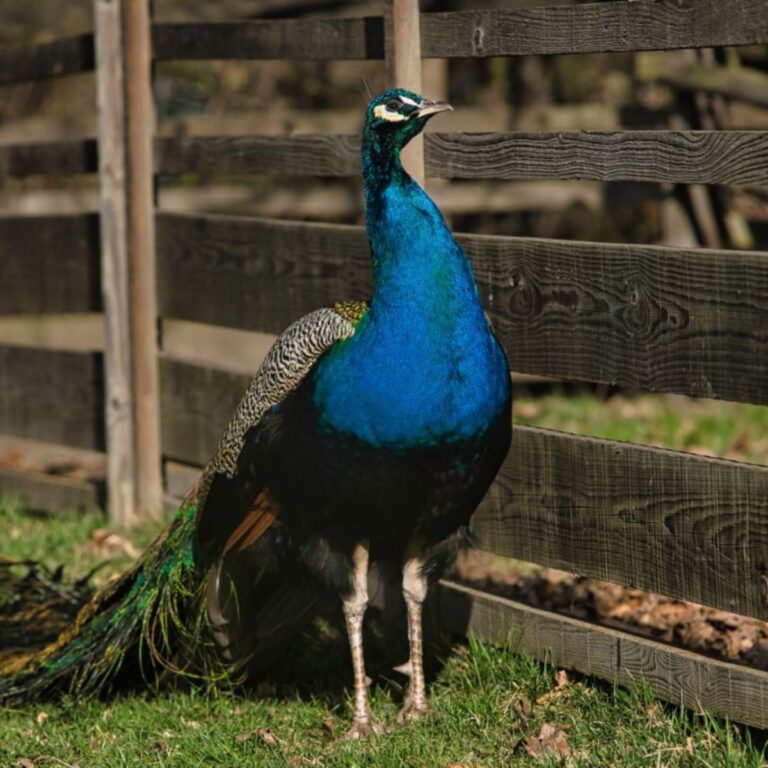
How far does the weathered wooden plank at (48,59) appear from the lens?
20.7ft

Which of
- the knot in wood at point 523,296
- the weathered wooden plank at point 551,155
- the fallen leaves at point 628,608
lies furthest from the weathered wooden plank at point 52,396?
the knot in wood at point 523,296

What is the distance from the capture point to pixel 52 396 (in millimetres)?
6645

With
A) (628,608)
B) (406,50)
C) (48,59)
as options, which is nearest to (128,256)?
(48,59)

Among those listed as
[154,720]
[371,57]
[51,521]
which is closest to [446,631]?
[154,720]

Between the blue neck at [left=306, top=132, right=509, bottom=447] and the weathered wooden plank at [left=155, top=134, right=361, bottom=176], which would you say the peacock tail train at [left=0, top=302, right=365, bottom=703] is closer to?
the blue neck at [left=306, top=132, right=509, bottom=447]

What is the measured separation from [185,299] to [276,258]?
30.2 inches

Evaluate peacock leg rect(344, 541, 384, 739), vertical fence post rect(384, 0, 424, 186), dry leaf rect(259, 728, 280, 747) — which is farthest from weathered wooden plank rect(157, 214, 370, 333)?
dry leaf rect(259, 728, 280, 747)

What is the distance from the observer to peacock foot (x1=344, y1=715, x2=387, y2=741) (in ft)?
13.1

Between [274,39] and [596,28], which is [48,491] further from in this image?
[596,28]

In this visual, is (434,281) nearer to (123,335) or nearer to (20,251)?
(123,335)

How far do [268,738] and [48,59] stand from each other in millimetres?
3607

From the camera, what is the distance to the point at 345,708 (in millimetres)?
4285

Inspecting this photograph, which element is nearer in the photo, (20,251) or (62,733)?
(62,733)

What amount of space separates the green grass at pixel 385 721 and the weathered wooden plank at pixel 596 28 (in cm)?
168
